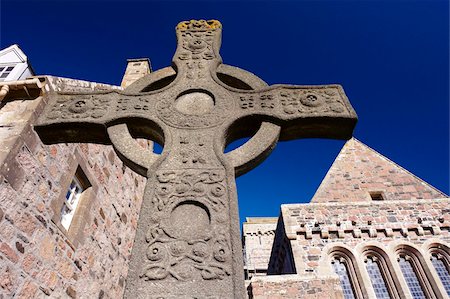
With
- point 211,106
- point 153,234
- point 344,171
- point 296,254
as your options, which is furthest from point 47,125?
point 344,171

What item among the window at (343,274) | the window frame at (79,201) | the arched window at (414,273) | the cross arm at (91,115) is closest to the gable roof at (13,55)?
the window frame at (79,201)

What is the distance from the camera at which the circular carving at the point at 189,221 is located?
1.80 m

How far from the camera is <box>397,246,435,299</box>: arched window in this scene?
10434 millimetres

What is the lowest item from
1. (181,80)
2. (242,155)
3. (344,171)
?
(242,155)

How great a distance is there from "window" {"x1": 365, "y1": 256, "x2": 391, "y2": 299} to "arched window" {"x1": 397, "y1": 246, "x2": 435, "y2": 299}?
2.63 ft

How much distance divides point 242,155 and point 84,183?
3.88 m

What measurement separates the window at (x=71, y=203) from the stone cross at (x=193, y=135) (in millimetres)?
2112

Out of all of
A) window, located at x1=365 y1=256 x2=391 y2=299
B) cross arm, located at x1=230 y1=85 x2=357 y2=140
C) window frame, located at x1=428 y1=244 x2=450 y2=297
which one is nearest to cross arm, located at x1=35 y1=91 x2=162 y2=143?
cross arm, located at x1=230 y1=85 x2=357 y2=140

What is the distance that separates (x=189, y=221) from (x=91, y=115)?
5.31ft

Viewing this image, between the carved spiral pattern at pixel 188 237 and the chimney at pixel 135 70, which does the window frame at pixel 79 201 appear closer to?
the carved spiral pattern at pixel 188 237

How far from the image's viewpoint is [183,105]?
9.16 feet

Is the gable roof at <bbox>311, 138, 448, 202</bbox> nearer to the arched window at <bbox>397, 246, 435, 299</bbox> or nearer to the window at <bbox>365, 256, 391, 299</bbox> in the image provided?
the arched window at <bbox>397, 246, 435, 299</bbox>

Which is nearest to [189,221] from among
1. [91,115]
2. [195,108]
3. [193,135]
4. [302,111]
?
[193,135]

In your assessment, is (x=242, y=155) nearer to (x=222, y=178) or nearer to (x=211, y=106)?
(x=222, y=178)
